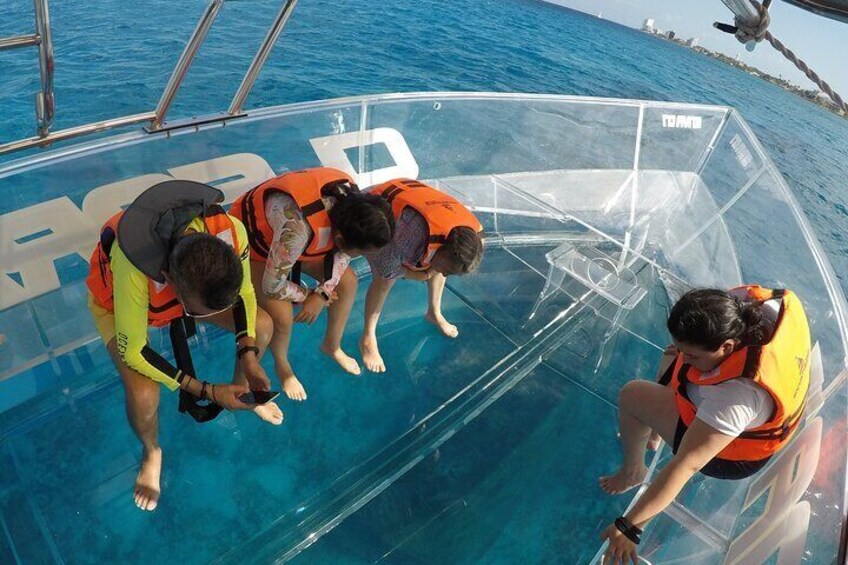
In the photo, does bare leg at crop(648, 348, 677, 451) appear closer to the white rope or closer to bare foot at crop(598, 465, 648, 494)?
bare foot at crop(598, 465, 648, 494)

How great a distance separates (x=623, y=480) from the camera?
77.2 inches

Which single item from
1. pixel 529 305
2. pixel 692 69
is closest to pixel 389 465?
pixel 529 305

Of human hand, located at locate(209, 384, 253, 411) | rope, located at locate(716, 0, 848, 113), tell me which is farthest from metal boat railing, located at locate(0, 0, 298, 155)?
rope, located at locate(716, 0, 848, 113)

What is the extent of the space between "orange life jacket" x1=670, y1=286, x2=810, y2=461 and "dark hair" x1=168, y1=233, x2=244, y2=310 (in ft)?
3.96

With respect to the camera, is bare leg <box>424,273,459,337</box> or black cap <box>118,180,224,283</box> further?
bare leg <box>424,273,459,337</box>

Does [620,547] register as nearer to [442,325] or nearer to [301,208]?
[442,325]

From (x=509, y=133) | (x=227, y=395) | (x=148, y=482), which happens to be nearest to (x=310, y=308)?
(x=227, y=395)

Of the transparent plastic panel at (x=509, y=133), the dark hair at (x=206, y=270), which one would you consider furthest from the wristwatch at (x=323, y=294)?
the transparent plastic panel at (x=509, y=133)

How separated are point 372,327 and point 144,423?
88 centimetres

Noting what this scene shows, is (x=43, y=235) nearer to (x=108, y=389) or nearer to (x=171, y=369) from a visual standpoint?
(x=108, y=389)

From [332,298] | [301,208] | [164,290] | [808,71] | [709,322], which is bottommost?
[332,298]

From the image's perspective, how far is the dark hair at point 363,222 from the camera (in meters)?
1.74

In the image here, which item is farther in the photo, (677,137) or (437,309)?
(677,137)

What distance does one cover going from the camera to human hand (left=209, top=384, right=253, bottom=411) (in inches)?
66.1
